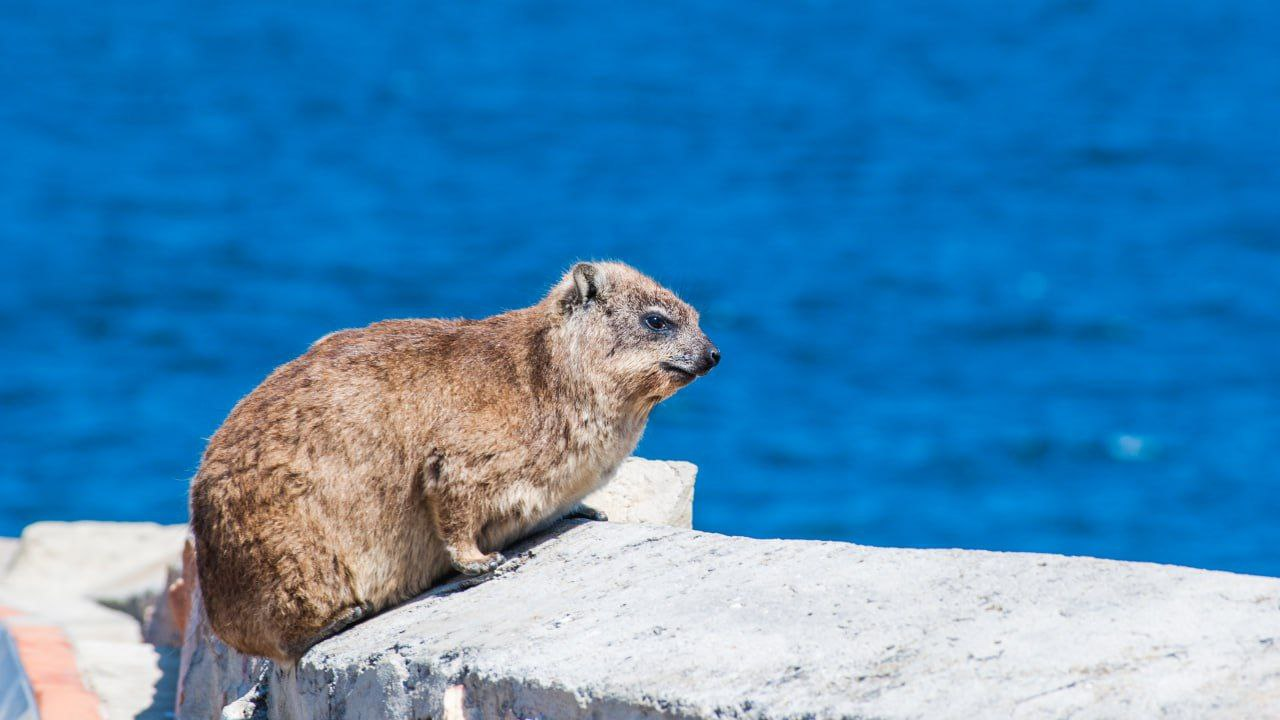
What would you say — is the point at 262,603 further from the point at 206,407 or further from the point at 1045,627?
the point at 206,407

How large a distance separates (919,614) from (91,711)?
4.78 metres

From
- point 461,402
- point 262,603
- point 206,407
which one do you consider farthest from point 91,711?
point 206,407

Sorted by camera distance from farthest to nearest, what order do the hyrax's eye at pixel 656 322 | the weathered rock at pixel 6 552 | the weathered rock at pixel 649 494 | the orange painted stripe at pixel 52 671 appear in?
1. the weathered rock at pixel 6 552
2. the orange painted stripe at pixel 52 671
3. the weathered rock at pixel 649 494
4. the hyrax's eye at pixel 656 322

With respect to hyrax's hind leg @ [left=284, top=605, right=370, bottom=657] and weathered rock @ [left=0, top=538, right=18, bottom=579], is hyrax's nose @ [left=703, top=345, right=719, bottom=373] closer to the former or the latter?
hyrax's hind leg @ [left=284, top=605, right=370, bottom=657]

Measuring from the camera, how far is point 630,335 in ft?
21.9

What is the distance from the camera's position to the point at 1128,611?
4.69 metres

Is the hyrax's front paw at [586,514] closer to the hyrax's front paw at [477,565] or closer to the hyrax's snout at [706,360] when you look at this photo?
the hyrax's front paw at [477,565]

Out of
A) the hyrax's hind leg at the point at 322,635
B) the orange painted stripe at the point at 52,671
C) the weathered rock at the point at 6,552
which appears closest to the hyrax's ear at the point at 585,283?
the hyrax's hind leg at the point at 322,635

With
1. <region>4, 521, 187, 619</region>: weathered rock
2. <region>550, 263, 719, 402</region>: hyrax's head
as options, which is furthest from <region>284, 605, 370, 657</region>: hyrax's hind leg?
<region>4, 521, 187, 619</region>: weathered rock

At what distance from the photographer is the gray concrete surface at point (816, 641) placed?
436 centimetres

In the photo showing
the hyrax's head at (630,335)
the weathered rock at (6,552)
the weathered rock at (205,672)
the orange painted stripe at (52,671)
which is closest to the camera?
the hyrax's head at (630,335)

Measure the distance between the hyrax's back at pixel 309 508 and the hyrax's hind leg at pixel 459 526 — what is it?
4.1 inches

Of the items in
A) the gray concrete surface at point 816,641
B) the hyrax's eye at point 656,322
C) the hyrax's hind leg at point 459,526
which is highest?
the hyrax's eye at point 656,322

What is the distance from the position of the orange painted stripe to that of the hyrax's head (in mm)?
3283
